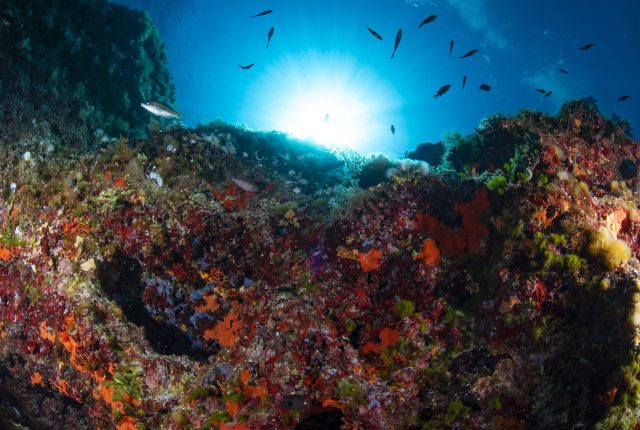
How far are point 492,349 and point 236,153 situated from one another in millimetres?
4879

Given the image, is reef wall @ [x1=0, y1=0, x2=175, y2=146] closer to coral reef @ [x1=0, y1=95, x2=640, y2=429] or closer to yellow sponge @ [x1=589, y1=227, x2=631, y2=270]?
coral reef @ [x1=0, y1=95, x2=640, y2=429]

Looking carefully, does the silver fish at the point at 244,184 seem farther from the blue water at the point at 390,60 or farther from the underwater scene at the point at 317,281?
the blue water at the point at 390,60

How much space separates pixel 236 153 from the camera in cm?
629

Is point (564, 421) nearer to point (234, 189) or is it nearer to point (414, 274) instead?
point (414, 274)

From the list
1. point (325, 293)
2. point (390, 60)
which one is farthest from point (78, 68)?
point (390, 60)

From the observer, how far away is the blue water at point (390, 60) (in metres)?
29.8

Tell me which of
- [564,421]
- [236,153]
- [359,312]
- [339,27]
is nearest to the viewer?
[564,421]

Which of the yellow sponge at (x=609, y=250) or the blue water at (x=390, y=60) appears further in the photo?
the blue water at (x=390, y=60)

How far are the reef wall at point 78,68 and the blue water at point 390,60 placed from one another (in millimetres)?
3988

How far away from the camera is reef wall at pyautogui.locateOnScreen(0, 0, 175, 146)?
779cm

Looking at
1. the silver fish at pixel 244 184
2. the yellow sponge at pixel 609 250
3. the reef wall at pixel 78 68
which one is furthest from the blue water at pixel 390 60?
the yellow sponge at pixel 609 250

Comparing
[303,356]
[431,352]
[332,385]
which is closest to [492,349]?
[431,352]

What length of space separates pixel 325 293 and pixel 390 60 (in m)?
48.2

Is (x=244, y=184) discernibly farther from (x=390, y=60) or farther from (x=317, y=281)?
(x=390, y=60)
